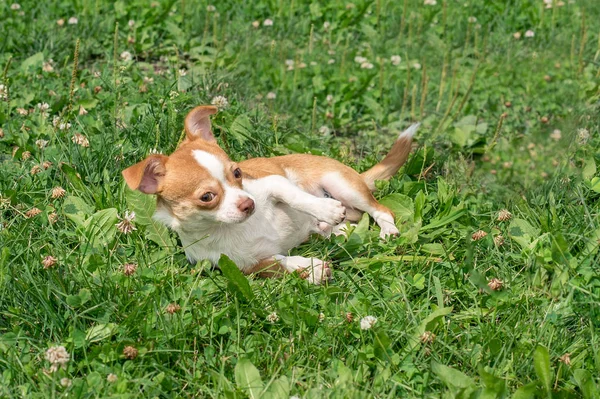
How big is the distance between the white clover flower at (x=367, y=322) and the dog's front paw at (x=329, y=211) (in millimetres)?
787

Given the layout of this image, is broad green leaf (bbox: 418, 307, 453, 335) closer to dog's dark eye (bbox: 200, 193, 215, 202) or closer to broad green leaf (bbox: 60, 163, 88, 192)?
dog's dark eye (bbox: 200, 193, 215, 202)

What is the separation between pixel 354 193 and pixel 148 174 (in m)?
1.13

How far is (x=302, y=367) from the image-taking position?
3312 mm

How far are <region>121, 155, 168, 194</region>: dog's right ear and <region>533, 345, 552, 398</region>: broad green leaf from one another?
5.90 ft

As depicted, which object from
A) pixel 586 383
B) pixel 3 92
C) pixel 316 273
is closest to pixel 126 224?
pixel 316 273

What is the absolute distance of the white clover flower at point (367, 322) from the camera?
3.36m

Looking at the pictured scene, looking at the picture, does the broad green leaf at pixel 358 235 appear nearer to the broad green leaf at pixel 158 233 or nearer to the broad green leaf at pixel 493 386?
the broad green leaf at pixel 158 233

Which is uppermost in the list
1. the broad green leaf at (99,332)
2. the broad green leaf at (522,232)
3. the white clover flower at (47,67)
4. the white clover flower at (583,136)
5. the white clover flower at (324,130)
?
the white clover flower at (583,136)

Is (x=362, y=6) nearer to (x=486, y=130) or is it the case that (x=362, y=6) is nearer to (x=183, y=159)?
(x=486, y=130)

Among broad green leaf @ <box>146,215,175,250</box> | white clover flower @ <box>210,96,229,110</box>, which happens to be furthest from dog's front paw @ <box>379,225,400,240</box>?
white clover flower @ <box>210,96,229,110</box>

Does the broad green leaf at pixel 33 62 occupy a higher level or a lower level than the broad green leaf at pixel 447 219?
lower

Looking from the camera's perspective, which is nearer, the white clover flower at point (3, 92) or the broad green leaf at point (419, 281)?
the broad green leaf at point (419, 281)

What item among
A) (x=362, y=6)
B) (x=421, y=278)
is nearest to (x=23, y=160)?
(x=421, y=278)

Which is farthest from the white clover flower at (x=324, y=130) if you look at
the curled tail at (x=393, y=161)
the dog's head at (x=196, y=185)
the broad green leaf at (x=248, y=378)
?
the broad green leaf at (x=248, y=378)
